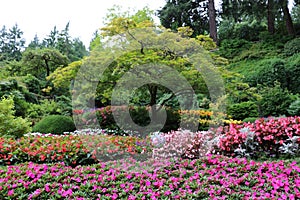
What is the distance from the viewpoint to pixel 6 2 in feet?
62.0

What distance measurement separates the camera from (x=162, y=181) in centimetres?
297

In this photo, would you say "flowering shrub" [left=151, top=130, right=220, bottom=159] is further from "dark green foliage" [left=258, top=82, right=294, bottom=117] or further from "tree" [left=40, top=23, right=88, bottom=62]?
"tree" [left=40, top=23, right=88, bottom=62]

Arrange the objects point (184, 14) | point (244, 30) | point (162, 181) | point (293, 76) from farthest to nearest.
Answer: point (244, 30)
point (184, 14)
point (293, 76)
point (162, 181)

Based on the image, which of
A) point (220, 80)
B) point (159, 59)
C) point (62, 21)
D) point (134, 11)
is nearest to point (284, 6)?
point (134, 11)

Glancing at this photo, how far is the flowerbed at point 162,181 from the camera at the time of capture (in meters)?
2.71

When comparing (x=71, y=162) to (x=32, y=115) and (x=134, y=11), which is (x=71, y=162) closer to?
(x=32, y=115)

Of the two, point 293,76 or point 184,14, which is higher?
point 184,14

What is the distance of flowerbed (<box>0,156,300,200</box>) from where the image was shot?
Result: 271cm

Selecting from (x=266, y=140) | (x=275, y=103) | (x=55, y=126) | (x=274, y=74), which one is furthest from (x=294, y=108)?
(x=55, y=126)

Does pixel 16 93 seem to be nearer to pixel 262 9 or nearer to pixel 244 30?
pixel 262 9

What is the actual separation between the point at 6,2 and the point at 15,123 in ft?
52.2

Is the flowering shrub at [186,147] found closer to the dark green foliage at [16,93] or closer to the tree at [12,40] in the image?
the dark green foliage at [16,93]

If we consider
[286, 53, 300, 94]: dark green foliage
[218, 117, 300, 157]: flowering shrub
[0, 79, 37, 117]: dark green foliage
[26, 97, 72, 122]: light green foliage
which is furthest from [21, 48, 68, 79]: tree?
[218, 117, 300, 157]: flowering shrub

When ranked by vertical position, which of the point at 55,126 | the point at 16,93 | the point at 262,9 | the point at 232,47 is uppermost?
the point at 262,9
